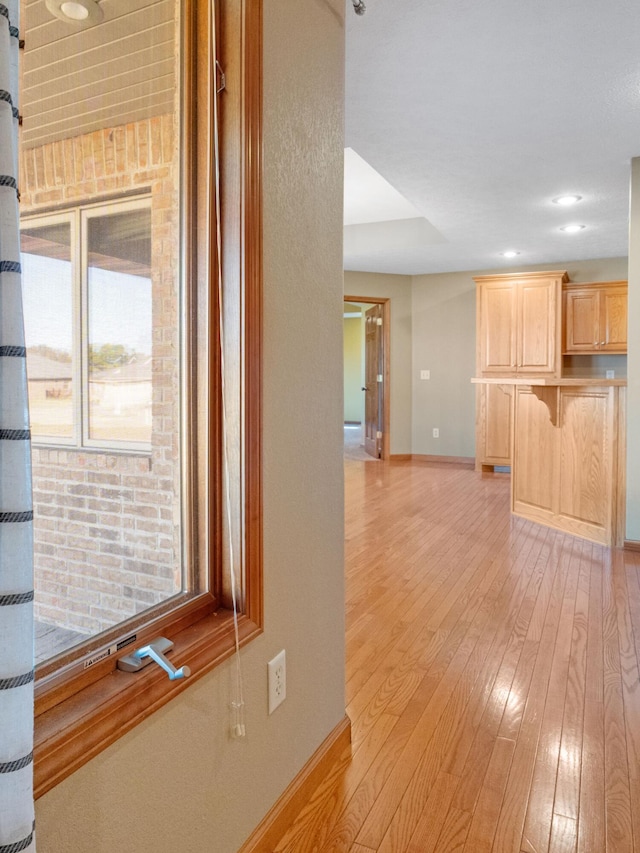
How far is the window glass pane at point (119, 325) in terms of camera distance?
1.02 m

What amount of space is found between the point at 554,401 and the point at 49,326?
382 centimetres

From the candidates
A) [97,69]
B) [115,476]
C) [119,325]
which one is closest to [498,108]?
[97,69]

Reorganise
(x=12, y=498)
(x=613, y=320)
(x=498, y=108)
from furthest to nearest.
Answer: (x=613, y=320)
(x=498, y=108)
(x=12, y=498)

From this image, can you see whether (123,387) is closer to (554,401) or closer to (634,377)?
(634,377)

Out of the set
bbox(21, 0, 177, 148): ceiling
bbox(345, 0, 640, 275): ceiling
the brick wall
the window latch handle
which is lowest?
the window latch handle

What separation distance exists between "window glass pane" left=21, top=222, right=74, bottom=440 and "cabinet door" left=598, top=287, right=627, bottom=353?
246 inches

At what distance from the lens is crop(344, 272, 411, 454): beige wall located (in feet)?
24.0

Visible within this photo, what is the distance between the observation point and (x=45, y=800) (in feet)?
2.60

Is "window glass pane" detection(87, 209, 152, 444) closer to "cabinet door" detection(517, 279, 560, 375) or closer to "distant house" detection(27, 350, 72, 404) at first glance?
"distant house" detection(27, 350, 72, 404)

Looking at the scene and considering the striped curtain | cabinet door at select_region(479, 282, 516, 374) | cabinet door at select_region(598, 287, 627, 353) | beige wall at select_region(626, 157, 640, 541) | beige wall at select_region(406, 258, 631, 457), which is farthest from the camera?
beige wall at select_region(406, 258, 631, 457)

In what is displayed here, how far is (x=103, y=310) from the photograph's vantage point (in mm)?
1038

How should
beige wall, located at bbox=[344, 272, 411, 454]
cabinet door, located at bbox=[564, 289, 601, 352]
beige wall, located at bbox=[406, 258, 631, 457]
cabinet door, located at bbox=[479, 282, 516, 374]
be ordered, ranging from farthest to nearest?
beige wall, located at bbox=[344, 272, 411, 454], beige wall, located at bbox=[406, 258, 631, 457], cabinet door, located at bbox=[479, 282, 516, 374], cabinet door, located at bbox=[564, 289, 601, 352]

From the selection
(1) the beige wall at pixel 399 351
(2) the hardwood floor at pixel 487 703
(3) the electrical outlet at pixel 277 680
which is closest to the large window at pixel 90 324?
(3) the electrical outlet at pixel 277 680

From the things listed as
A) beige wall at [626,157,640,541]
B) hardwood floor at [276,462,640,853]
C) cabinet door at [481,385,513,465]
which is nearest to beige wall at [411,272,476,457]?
cabinet door at [481,385,513,465]
